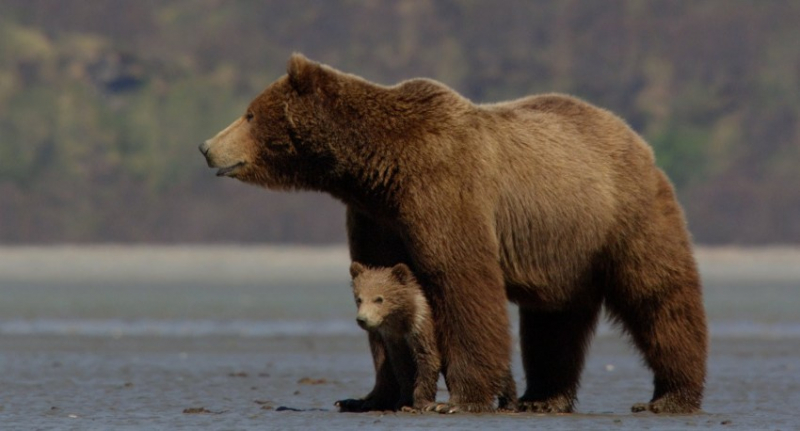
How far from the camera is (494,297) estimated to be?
26.3 feet

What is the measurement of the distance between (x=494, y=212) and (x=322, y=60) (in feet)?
161

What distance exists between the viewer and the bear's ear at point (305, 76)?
27.0 ft

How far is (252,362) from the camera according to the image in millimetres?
13273

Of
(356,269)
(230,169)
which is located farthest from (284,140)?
(356,269)

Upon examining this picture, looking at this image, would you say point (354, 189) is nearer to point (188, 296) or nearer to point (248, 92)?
point (188, 296)

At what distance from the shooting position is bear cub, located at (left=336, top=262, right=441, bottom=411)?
8.02 meters

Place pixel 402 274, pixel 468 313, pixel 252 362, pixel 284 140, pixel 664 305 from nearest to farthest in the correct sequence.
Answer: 1. pixel 468 313
2. pixel 402 274
3. pixel 284 140
4. pixel 664 305
5. pixel 252 362

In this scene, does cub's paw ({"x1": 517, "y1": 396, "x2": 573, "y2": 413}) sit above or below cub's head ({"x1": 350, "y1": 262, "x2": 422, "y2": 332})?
below

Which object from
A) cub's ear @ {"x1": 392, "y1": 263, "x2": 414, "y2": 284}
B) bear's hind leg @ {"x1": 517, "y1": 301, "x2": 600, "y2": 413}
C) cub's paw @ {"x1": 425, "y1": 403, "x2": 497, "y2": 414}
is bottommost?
cub's paw @ {"x1": 425, "y1": 403, "x2": 497, "y2": 414}

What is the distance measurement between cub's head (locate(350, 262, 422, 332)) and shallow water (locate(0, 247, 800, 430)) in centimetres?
50

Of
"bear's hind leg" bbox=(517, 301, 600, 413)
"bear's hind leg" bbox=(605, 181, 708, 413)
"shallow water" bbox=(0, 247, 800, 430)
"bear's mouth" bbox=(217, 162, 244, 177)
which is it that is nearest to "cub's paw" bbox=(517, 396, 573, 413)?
"bear's hind leg" bbox=(517, 301, 600, 413)

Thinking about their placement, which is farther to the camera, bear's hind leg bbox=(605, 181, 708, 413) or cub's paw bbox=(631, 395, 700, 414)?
cub's paw bbox=(631, 395, 700, 414)

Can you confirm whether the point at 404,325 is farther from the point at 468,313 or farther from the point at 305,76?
the point at 305,76

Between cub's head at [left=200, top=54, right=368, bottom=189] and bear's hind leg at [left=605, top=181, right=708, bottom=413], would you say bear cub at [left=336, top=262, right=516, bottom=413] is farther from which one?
bear's hind leg at [left=605, top=181, right=708, bottom=413]
